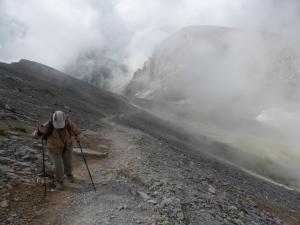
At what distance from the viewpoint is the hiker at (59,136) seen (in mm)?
13656

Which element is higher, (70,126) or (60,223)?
(70,126)

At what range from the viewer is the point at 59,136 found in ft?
45.7

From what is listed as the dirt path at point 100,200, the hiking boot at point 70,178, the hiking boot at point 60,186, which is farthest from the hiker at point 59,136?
the dirt path at point 100,200

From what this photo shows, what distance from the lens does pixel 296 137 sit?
6029 inches

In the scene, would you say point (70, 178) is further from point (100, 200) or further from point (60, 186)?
point (100, 200)

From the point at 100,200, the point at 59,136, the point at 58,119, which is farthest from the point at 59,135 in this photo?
the point at 100,200

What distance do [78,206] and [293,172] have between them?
7506 cm

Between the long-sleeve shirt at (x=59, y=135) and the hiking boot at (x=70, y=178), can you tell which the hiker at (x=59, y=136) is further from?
the hiking boot at (x=70, y=178)

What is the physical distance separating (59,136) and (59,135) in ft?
0.14

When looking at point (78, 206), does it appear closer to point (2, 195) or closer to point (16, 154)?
point (2, 195)

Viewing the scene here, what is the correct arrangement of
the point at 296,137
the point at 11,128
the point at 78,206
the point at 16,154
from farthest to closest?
the point at 296,137 < the point at 11,128 < the point at 16,154 < the point at 78,206

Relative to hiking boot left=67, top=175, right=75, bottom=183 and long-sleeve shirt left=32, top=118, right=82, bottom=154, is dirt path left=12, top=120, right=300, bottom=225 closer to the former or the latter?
hiking boot left=67, top=175, right=75, bottom=183

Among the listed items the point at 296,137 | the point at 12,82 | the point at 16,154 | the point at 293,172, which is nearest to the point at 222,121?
the point at 296,137

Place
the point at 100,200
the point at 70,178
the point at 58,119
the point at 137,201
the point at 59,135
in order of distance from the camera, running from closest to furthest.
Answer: the point at 100,200 < the point at 58,119 < the point at 137,201 < the point at 59,135 < the point at 70,178
